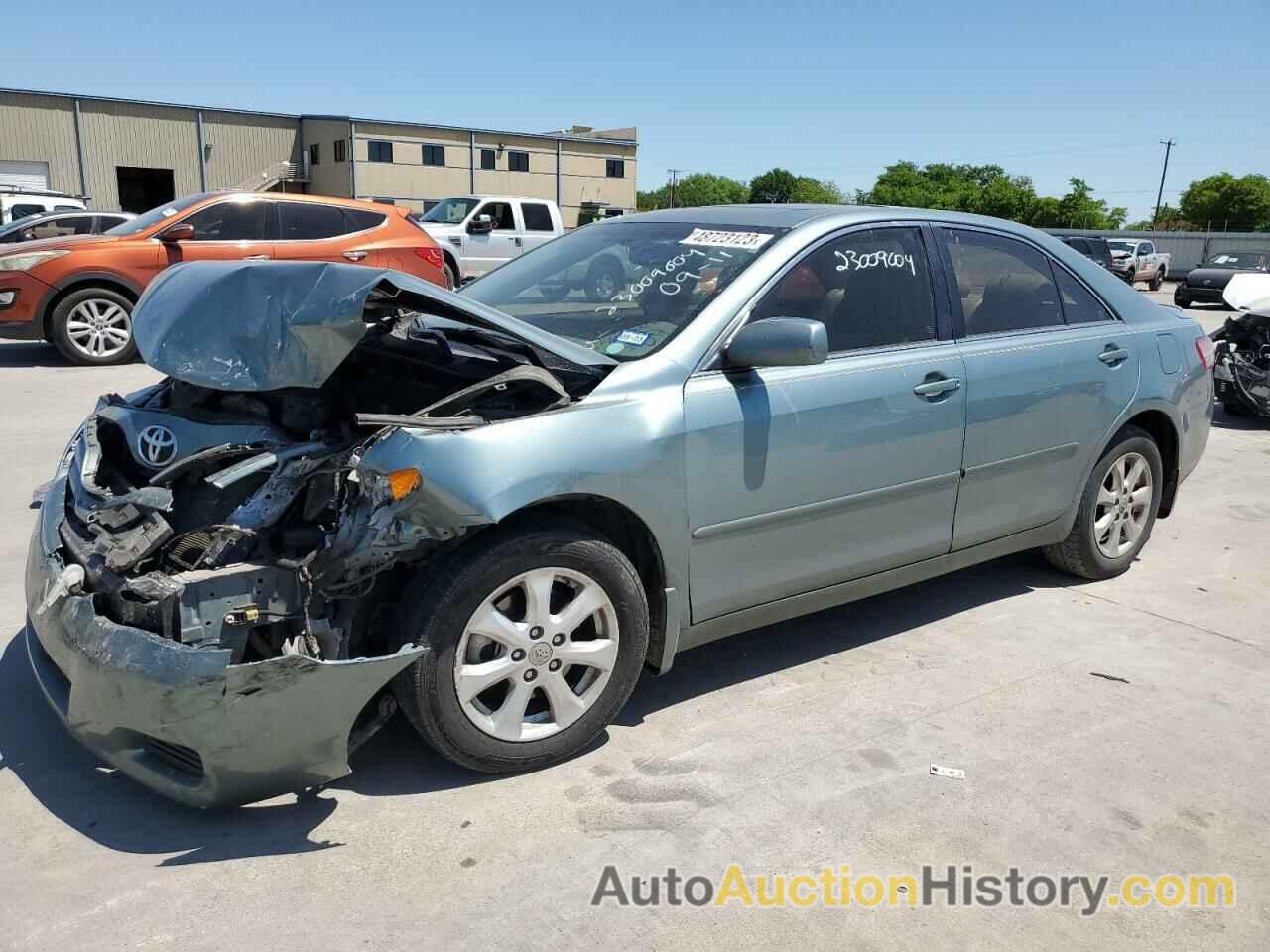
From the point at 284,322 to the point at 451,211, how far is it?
17.1 meters

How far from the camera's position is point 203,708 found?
253 cm

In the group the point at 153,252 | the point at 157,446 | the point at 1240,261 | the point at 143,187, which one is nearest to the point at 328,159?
the point at 143,187

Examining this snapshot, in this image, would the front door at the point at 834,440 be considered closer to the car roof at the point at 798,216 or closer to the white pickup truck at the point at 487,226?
the car roof at the point at 798,216

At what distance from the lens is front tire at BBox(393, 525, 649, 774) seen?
111 inches

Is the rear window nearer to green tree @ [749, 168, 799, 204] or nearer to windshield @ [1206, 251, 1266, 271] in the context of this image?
windshield @ [1206, 251, 1266, 271]

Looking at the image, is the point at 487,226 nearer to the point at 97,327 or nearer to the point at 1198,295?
the point at 97,327

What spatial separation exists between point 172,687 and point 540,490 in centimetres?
106

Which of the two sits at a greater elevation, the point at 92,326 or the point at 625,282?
the point at 625,282

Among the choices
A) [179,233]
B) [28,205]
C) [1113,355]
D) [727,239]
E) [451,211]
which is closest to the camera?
[727,239]

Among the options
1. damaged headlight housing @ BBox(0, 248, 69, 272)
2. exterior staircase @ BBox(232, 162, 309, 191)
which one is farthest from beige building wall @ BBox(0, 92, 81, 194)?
damaged headlight housing @ BBox(0, 248, 69, 272)

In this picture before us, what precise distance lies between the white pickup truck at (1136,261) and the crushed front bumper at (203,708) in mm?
34248

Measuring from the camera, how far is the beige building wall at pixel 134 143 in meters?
44.3

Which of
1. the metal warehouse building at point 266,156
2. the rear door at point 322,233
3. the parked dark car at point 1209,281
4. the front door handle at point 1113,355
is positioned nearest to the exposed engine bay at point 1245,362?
the front door handle at point 1113,355

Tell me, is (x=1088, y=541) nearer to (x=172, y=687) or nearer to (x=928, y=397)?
(x=928, y=397)
